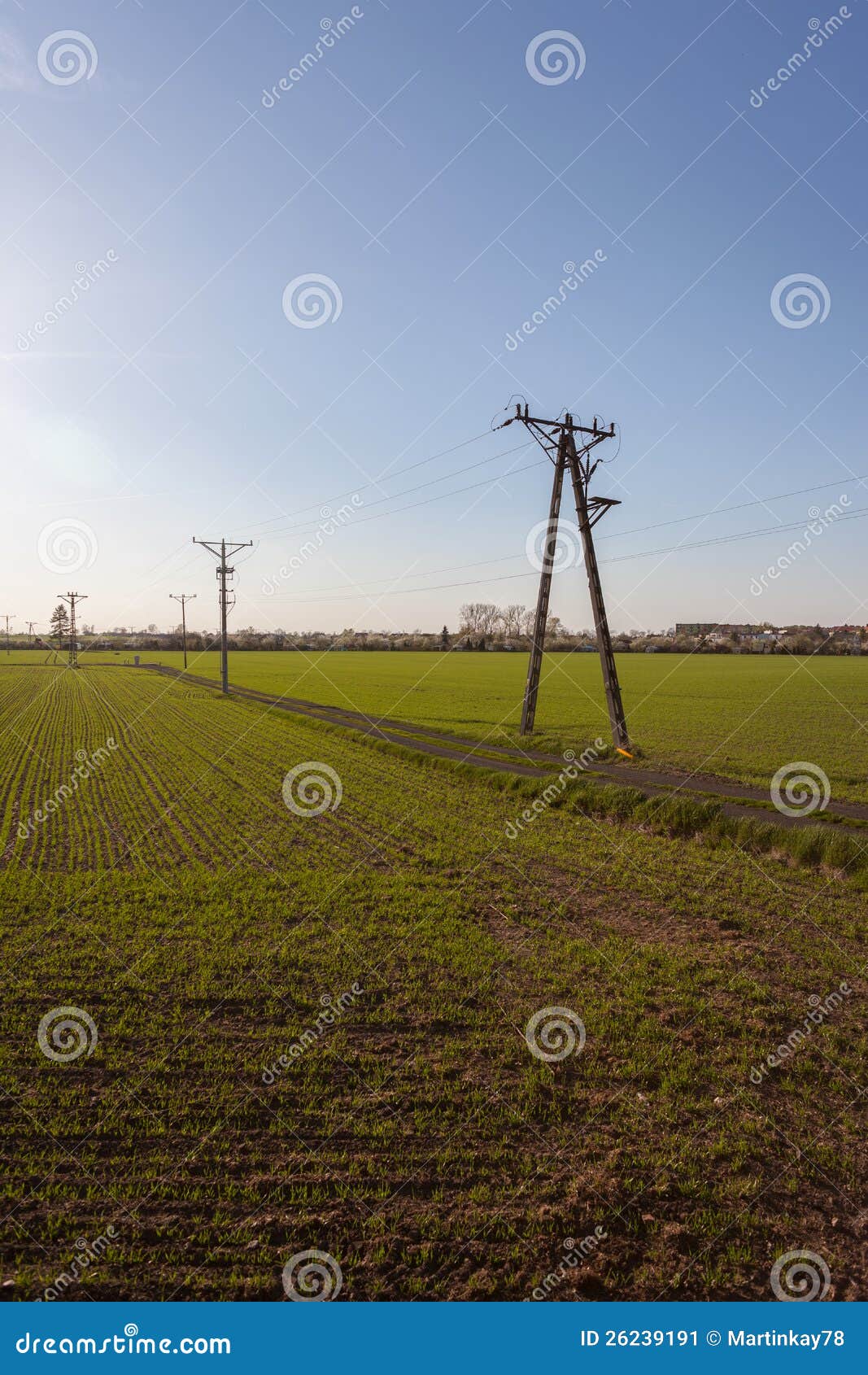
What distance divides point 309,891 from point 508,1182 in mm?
8256

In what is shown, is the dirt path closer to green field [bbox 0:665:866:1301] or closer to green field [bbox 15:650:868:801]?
green field [bbox 15:650:868:801]

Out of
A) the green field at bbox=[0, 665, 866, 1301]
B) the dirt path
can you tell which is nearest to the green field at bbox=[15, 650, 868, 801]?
the dirt path

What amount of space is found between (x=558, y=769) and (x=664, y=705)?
28.6 m

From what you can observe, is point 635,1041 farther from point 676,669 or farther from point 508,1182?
point 676,669

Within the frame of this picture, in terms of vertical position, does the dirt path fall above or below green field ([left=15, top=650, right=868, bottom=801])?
below

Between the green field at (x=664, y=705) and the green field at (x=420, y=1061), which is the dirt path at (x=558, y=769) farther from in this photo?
the green field at (x=420, y=1061)

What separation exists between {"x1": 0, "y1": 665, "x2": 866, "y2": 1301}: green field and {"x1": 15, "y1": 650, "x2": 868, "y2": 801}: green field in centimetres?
1217

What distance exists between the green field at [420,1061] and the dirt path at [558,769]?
3728 millimetres

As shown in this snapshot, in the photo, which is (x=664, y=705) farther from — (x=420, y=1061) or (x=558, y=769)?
(x=420, y=1061)

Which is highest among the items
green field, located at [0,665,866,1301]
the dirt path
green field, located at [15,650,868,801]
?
green field, located at [15,650,868,801]

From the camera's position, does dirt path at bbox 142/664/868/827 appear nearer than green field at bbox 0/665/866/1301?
No

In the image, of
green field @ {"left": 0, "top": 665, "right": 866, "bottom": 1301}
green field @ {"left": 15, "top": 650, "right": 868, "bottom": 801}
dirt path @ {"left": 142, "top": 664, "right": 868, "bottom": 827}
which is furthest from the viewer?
green field @ {"left": 15, "top": 650, "right": 868, "bottom": 801}

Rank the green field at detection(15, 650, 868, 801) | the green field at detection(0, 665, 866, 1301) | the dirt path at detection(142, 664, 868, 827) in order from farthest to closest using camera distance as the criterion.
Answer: the green field at detection(15, 650, 868, 801)
the dirt path at detection(142, 664, 868, 827)
the green field at detection(0, 665, 866, 1301)

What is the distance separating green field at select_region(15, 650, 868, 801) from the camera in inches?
1155
